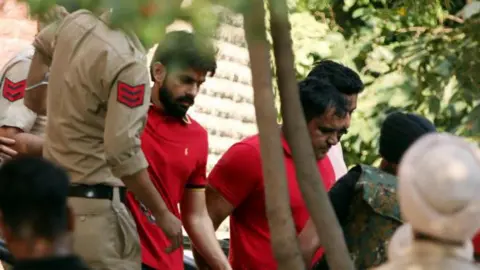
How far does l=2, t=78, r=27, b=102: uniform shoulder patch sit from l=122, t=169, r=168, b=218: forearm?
1.15m

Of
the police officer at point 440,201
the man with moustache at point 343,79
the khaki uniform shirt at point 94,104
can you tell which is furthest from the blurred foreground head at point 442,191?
the man with moustache at point 343,79

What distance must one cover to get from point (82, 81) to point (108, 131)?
26cm

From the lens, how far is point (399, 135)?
6.38m

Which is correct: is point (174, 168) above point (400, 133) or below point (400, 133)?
below

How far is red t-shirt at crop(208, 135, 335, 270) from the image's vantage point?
23.2 feet

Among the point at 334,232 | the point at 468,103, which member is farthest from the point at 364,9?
the point at 334,232

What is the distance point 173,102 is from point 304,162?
236 centimetres

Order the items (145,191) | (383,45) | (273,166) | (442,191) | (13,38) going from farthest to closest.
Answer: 1. (383,45)
2. (13,38)
3. (145,191)
4. (273,166)
5. (442,191)

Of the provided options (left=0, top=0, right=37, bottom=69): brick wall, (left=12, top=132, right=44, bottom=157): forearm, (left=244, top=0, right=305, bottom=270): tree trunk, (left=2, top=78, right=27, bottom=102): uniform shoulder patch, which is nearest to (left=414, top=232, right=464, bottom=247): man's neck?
(left=244, top=0, right=305, bottom=270): tree trunk

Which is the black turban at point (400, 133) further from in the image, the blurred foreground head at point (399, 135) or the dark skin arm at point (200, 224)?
the dark skin arm at point (200, 224)

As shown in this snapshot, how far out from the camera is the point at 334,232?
16.0ft

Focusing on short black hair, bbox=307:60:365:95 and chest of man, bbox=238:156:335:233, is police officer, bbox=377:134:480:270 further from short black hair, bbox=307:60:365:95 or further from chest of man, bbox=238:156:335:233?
short black hair, bbox=307:60:365:95

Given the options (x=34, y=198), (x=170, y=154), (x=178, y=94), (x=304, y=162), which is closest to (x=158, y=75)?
(x=178, y=94)

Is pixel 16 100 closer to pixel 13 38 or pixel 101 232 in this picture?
pixel 101 232
